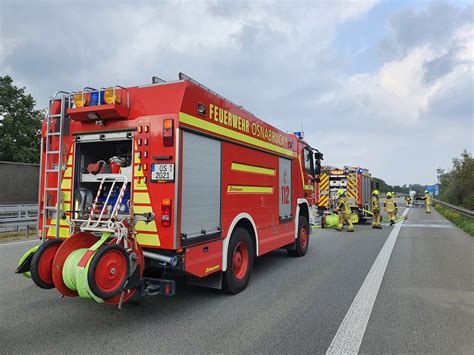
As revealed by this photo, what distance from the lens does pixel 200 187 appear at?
4.64 metres

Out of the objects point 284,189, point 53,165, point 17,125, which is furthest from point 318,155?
point 17,125

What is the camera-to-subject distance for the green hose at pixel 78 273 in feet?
11.6

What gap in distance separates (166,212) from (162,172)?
0.46 meters

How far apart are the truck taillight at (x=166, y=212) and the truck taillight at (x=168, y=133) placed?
646 millimetres

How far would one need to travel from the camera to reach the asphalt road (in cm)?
368

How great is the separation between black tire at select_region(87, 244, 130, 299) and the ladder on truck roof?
1.49 metres

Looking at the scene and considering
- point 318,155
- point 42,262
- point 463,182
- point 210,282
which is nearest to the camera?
point 42,262

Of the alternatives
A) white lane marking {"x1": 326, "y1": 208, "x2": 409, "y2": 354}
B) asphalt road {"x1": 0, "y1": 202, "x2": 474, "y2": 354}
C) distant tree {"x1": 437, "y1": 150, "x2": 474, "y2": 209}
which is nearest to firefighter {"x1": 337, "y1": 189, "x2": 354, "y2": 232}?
white lane marking {"x1": 326, "y1": 208, "x2": 409, "y2": 354}

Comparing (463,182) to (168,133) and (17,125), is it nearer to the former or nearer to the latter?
(168,133)

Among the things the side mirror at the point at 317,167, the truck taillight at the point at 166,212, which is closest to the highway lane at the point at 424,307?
the truck taillight at the point at 166,212

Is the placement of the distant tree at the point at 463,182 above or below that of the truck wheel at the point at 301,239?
above

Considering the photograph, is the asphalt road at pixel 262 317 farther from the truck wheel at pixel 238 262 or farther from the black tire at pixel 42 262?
the black tire at pixel 42 262

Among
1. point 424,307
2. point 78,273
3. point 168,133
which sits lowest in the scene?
point 424,307

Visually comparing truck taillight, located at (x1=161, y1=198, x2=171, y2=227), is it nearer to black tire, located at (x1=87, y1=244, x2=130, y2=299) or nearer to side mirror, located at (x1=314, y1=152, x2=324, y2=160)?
black tire, located at (x1=87, y1=244, x2=130, y2=299)
